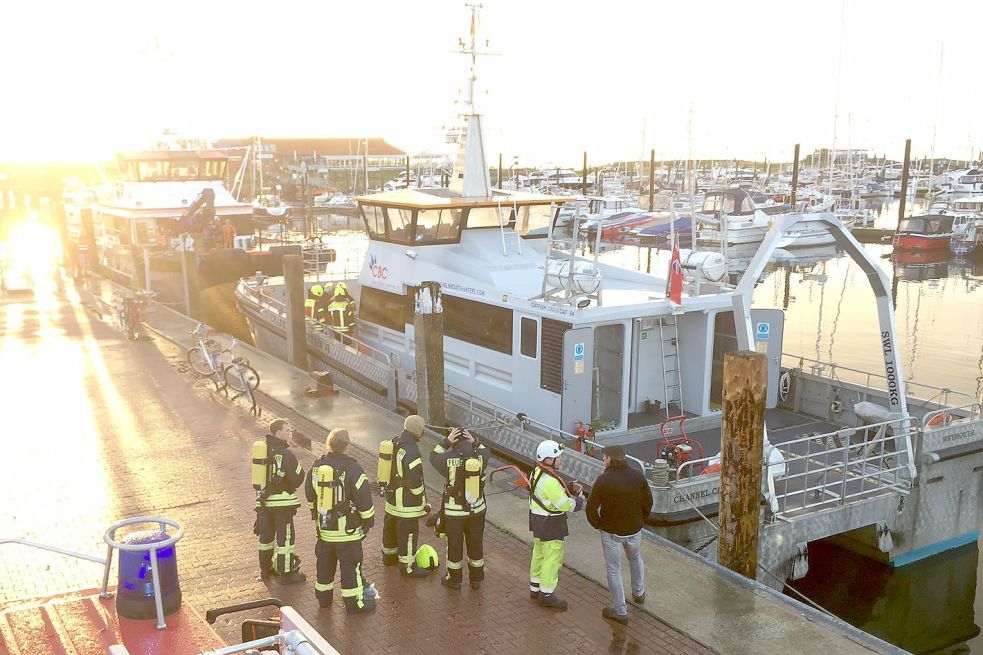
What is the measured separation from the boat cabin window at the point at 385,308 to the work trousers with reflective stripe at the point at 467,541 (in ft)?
25.8

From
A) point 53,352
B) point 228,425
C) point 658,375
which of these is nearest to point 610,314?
point 658,375

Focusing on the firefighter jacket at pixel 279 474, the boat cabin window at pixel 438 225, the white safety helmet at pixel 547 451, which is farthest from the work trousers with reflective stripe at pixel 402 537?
the boat cabin window at pixel 438 225

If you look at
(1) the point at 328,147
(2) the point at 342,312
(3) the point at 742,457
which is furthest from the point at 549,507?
(1) the point at 328,147

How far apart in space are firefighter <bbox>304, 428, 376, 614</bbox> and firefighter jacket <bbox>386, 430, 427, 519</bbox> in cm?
53

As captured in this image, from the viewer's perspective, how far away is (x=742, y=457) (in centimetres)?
789

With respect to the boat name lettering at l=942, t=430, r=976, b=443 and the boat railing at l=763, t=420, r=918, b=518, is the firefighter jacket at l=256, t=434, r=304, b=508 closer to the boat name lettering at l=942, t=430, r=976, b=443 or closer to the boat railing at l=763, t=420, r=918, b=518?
the boat railing at l=763, t=420, r=918, b=518

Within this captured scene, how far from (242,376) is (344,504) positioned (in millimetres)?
8249

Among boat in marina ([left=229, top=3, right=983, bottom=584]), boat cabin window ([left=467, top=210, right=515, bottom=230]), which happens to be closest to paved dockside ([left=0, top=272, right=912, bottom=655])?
boat in marina ([left=229, top=3, right=983, bottom=584])

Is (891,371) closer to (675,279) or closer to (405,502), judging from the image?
(675,279)

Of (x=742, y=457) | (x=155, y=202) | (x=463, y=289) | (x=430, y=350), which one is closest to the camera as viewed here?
(x=742, y=457)

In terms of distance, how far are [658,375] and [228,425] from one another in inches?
272

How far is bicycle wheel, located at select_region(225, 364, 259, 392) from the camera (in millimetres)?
14461

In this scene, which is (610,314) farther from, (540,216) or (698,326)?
(540,216)

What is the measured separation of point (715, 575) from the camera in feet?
26.1
